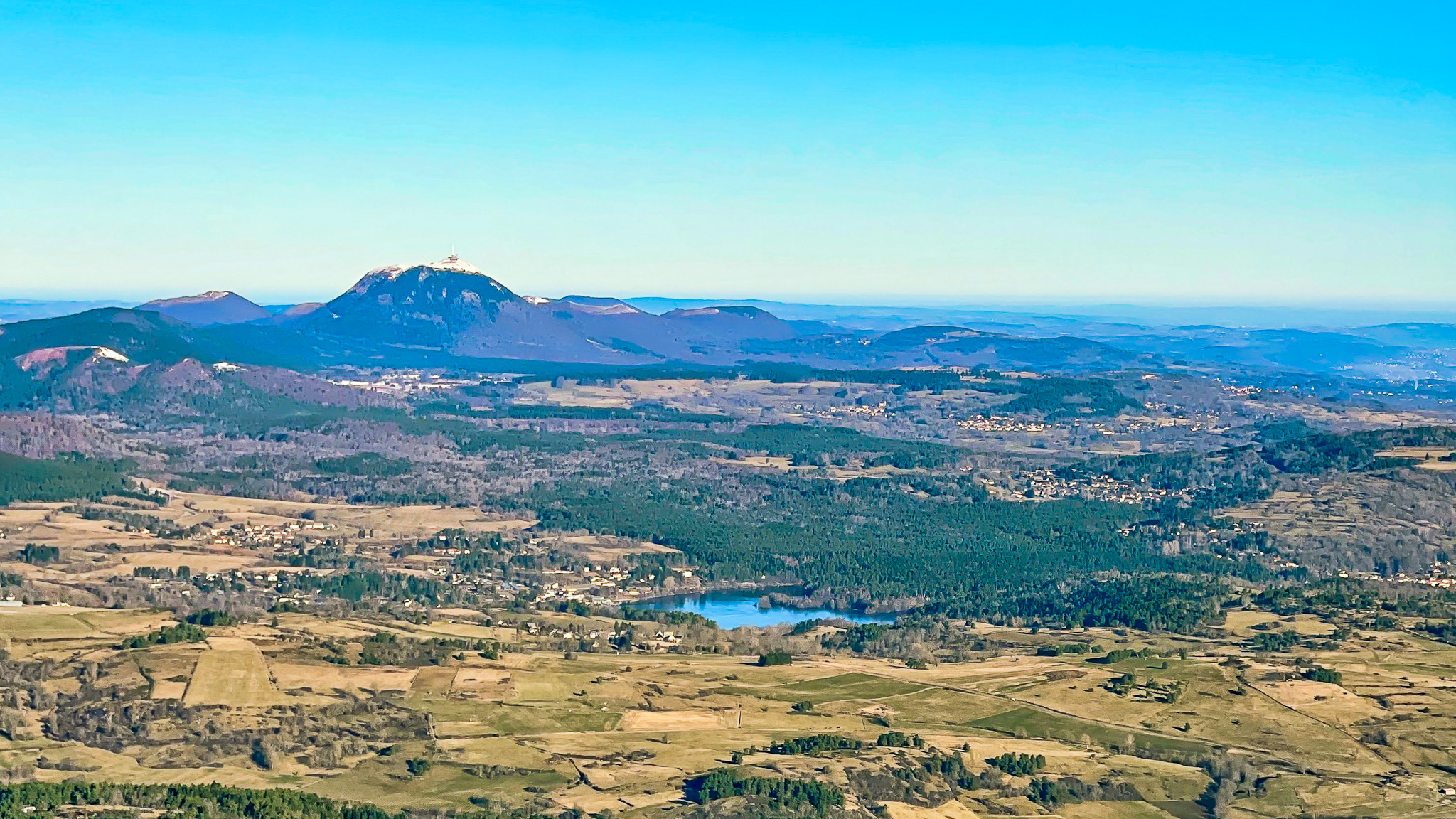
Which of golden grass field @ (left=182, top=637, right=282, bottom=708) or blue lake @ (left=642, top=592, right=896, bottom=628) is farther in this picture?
blue lake @ (left=642, top=592, right=896, bottom=628)

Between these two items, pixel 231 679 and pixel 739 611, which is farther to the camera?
pixel 739 611

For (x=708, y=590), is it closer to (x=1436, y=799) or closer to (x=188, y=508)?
(x=188, y=508)

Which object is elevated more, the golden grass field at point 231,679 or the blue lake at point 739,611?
the golden grass field at point 231,679

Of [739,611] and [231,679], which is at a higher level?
[231,679]

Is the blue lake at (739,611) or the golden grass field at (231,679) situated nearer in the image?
the golden grass field at (231,679)

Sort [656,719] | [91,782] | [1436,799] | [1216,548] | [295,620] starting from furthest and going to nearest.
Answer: [1216,548] → [295,620] → [656,719] → [1436,799] → [91,782]

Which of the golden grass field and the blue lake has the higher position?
the golden grass field

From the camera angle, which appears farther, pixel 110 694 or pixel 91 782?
pixel 110 694

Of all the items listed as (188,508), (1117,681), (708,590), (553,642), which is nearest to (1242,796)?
(1117,681)
